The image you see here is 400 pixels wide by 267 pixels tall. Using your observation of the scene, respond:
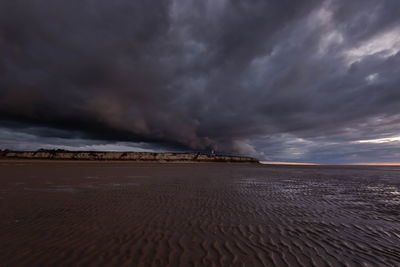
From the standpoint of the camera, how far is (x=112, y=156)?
90.5m

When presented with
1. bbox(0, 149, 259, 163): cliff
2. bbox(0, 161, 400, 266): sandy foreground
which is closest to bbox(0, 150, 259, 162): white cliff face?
bbox(0, 149, 259, 163): cliff

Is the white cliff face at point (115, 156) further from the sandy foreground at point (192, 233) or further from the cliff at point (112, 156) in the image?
the sandy foreground at point (192, 233)

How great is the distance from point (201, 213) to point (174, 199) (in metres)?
2.77

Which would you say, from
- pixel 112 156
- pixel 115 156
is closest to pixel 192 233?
pixel 115 156

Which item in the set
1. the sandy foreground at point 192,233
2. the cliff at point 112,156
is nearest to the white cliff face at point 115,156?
the cliff at point 112,156

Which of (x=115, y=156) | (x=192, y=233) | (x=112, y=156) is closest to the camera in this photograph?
(x=192, y=233)

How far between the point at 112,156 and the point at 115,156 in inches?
53.6

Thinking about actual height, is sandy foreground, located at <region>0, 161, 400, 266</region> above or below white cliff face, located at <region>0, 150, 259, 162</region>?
below

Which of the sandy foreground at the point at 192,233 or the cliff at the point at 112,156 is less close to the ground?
the cliff at the point at 112,156

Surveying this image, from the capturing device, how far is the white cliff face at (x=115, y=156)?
252 ft

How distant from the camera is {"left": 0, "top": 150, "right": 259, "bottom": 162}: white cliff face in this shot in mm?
76812

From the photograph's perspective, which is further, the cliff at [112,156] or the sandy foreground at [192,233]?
the cliff at [112,156]

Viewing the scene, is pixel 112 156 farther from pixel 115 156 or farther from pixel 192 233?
pixel 192 233

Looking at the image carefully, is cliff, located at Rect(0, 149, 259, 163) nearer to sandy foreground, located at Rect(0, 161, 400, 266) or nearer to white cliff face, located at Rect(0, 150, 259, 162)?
white cliff face, located at Rect(0, 150, 259, 162)
